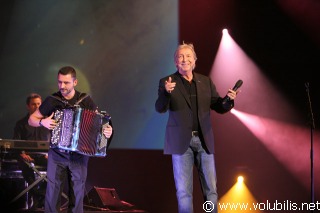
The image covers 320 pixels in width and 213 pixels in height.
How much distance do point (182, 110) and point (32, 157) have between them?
312cm

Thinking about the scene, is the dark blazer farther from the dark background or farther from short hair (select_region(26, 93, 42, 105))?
short hair (select_region(26, 93, 42, 105))

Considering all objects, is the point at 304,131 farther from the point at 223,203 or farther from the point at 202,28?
the point at 202,28

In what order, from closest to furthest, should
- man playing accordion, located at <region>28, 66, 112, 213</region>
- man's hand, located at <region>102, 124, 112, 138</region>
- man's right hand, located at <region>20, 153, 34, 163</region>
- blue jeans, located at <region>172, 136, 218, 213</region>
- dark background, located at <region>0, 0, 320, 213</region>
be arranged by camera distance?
blue jeans, located at <region>172, 136, 218, 213</region> → man playing accordion, located at <region>28, 66, 112, 213</region> → man's hand, located at <region>102, 124, 112, 138</region> → man's right hand, located at <region>20, 153, 34, 163</region> → dark background, located at <region>0, 0, 320, 213</region>

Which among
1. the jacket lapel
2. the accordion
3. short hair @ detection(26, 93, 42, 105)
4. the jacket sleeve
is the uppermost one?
short hair @ detection(26, 93, 42, 105)

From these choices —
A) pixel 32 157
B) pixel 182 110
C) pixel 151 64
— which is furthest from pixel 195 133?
pixel 151 64

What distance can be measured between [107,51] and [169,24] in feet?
3.88

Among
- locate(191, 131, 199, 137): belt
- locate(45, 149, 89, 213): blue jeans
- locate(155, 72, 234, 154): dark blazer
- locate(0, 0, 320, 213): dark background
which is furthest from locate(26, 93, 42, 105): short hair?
locate(191, 131, 199, 137): belt

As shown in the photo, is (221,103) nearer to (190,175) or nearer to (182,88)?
(182,88)

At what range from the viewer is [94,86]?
7.95 metres

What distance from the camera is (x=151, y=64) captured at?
7953mm

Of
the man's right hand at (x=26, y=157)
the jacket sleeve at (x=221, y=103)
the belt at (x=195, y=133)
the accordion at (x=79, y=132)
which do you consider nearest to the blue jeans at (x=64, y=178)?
the accordion at (x=79, y=132)

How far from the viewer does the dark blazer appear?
14.5 ft

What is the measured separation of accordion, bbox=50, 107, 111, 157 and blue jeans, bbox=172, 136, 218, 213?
2.95ft

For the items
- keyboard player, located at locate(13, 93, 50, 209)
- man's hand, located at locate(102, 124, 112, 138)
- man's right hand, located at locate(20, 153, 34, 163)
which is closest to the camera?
man's hand, located at locate(102, 124, 112, 138)
